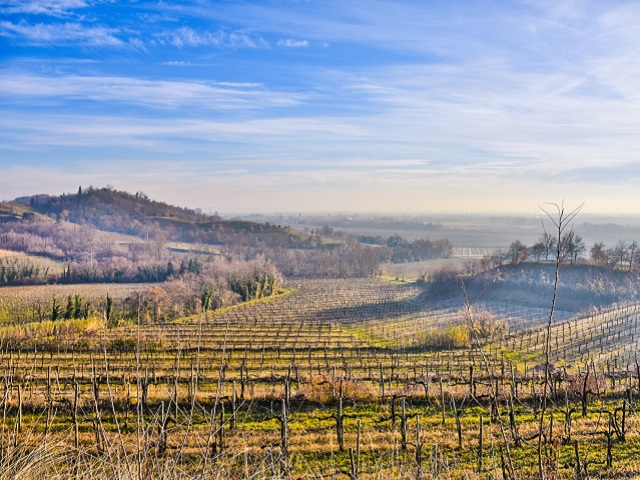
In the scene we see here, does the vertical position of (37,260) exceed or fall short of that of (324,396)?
it exceeds it

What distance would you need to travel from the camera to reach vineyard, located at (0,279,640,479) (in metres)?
5.68

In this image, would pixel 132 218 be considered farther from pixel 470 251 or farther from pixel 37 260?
→ pixel 470 251

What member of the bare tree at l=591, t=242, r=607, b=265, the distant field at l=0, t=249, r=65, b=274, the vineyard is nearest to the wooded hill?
the distant field at l=0, t=249, r=65, b=274

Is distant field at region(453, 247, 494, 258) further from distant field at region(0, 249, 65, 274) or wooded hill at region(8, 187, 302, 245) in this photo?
distant field at region(0, 249, 65, 274)

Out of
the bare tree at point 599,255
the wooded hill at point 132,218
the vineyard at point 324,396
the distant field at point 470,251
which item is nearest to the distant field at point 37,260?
the vineyard at point 324,396

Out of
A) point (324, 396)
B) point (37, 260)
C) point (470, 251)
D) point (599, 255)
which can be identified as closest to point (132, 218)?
point (37, 260)

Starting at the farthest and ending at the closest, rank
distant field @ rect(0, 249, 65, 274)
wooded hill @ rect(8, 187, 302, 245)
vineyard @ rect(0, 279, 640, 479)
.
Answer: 1. wooded hill @ rect(8, 187, 302, 245)
2. distant field @ rect(0, 249, 65, 274)
3. vineyard @ rect(0, 279, 640, 479)

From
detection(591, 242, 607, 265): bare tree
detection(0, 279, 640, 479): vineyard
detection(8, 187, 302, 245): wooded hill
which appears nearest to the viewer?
detection(0, 279, 640, 479): vineyard

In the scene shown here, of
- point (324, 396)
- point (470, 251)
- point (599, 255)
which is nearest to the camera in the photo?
point (324, 396)

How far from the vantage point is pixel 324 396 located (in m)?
15.9

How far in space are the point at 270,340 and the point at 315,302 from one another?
24.9 m

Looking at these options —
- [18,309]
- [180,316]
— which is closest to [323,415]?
[180,316]

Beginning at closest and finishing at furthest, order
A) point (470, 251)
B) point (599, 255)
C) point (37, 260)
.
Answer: point (599, 255)
point (37, 260)
point (470, 251)

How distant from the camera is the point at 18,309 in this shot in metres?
48.8
